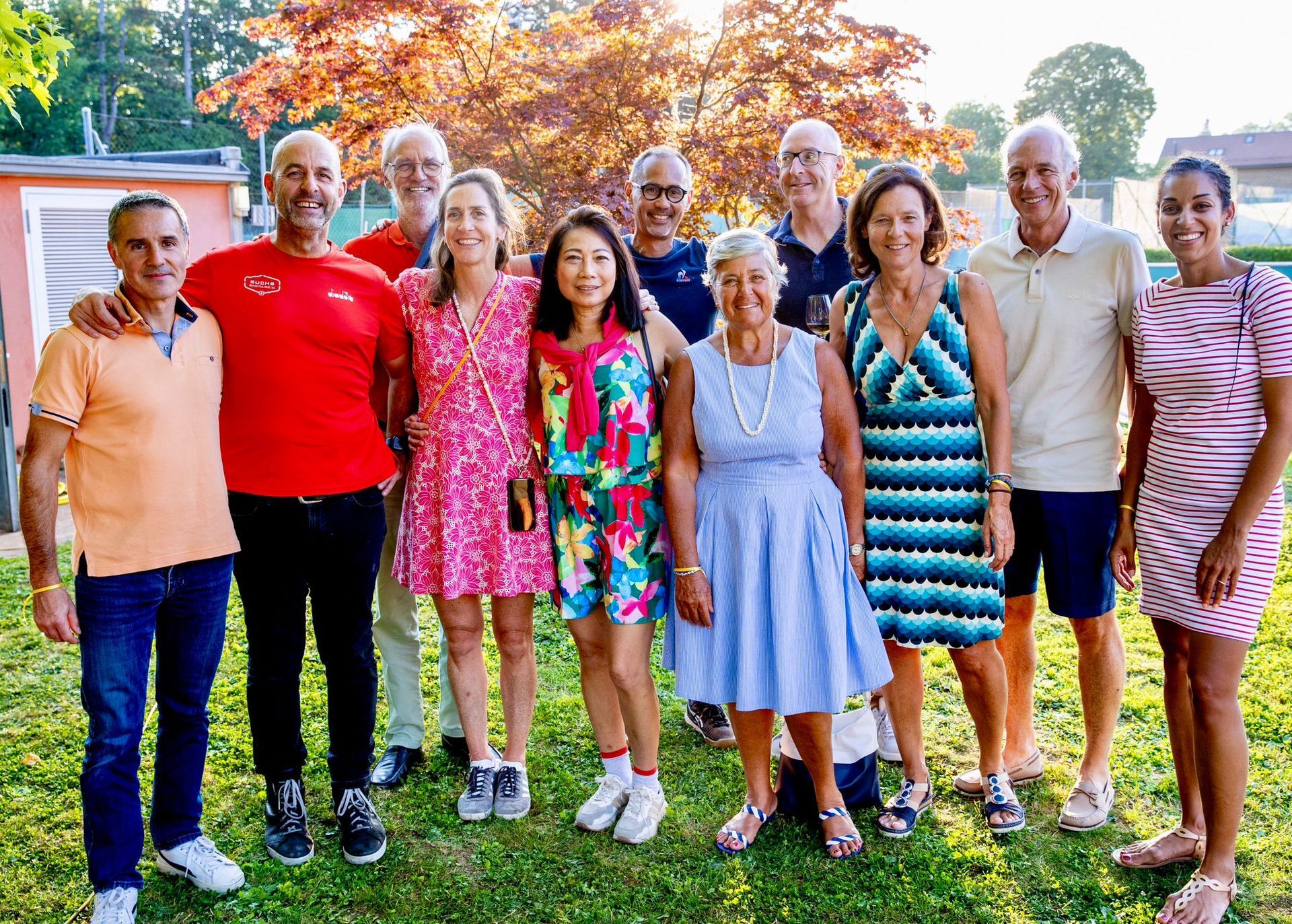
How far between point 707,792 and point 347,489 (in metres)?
1.75

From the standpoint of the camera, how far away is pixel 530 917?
9.91 feet

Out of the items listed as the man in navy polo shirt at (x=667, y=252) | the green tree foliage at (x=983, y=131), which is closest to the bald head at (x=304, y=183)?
the man in navy polo shirt at (x=667, y=252)

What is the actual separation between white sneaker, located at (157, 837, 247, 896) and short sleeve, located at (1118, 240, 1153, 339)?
338cm

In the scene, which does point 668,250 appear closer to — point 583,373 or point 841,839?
point 583,373

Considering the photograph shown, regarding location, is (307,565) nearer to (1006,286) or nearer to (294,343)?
(294,343)

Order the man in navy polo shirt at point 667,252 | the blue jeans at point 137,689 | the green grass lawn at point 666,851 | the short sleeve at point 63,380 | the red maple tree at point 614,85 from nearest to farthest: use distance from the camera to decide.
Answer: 1. the short sleeve at point 63,380
2. the blue jeans at point 137,689
3. the green grass lawn at point 666,851
4. the man in navy polo shirt at point 667,252
5. the red maple tree at point 614,85

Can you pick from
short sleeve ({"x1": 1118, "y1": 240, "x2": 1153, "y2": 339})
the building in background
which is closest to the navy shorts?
short sleeve ({"x1": 1118, "y1": 240, "x2": 1153, "y2": 339})

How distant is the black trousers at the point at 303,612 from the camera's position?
3.11 metres

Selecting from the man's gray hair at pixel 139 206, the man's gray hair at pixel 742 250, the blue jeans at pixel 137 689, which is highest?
the man's gray hair at pixel 139 206

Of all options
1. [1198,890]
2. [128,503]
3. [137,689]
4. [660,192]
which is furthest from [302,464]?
[1198,890]

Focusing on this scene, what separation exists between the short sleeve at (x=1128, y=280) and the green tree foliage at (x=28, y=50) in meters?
3.26

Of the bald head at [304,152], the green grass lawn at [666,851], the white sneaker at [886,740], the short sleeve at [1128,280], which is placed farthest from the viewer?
the white sneaker at [886,740]

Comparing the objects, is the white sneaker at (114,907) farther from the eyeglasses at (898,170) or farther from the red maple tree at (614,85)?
the red maple tree at (614,85)

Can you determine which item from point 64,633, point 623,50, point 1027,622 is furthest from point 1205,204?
point 623,50
